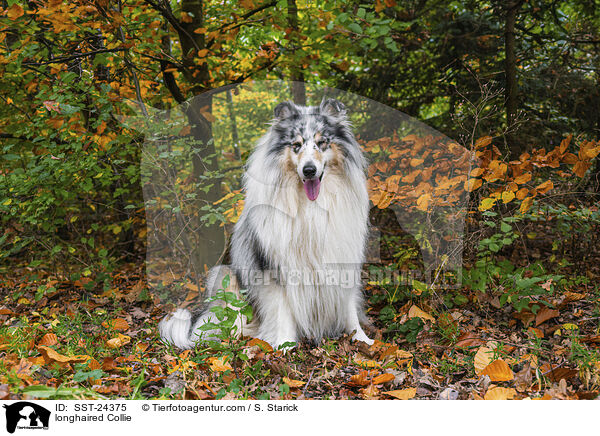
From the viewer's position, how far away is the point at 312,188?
9.39 ft

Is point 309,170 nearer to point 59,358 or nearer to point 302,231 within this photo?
point 302,231

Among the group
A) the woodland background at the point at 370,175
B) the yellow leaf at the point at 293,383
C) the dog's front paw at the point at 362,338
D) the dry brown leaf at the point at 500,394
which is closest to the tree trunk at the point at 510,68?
the woodland background at the point at 370,175

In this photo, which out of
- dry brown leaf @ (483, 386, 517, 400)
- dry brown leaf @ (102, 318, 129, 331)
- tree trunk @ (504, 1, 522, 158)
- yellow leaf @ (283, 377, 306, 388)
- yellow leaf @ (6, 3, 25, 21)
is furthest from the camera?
tree trunk @ (504, 1, 522, 158)

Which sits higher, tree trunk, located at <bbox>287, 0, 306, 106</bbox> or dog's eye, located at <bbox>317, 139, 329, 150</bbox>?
tree trunk, located at <bbox>287, 0, 306, 106</bbox>

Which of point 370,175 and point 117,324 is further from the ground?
point 370,175

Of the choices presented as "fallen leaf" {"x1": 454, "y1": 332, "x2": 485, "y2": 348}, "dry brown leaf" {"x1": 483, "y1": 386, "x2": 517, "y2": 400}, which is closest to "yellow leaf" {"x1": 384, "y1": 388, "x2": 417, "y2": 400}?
"dry brown leaf" {"x1": 483, "y1": 386, "x2": 517, "y2": 400}

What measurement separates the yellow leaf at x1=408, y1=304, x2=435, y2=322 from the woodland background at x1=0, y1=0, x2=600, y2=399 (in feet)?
0.06

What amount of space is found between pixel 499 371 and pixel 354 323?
3.71 feet

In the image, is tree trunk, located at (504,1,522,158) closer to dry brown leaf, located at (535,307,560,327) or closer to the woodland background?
the woodland background

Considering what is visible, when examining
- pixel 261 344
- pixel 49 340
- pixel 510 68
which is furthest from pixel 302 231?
pixel 510 68

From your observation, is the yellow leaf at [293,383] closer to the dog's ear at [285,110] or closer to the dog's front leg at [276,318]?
the dog's front leg at [276,318]
